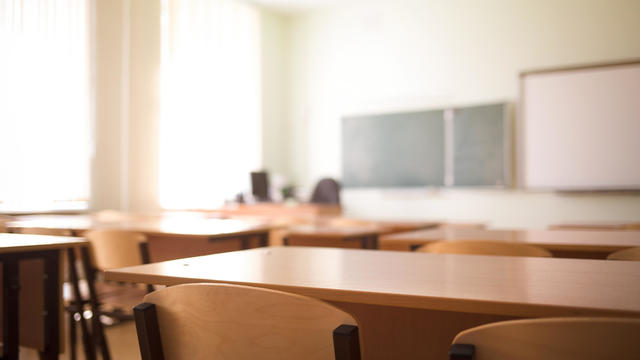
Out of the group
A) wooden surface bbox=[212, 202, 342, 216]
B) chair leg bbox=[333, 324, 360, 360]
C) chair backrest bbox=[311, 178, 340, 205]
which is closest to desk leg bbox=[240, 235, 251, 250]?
chair leg bbox=[333, 324, 360, 360]

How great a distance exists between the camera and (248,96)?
7270 mm

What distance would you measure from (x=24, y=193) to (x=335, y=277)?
14.0ft

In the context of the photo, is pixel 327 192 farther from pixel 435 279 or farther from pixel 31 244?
pixel 435 279

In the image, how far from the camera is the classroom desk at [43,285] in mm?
1770

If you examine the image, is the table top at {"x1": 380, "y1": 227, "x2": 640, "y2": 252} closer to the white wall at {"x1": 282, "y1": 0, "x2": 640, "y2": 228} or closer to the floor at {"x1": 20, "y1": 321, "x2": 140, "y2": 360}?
the floor at {"x1": 20, "y1": 321, "x2": 140, "y2": 360}

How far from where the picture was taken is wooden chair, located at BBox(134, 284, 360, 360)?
2.66 ft

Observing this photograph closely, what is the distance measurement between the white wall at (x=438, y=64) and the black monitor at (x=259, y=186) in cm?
139

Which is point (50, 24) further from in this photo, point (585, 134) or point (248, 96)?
point (585, 134)

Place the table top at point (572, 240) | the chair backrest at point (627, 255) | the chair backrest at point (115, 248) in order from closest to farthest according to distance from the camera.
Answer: the chair backrest at point (627, 255) < the table top at point (572, 240) < the chair backrest at point (115, 248)

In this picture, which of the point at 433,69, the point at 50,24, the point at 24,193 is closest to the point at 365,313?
the point at 24,193

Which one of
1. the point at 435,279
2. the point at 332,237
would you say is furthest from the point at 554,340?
the point at 332,237

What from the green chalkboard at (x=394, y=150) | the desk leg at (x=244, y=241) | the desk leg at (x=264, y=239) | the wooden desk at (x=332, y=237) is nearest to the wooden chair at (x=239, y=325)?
the wooden desk at (x=332, y=237)

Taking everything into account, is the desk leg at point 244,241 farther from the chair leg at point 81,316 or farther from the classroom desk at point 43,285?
the classroom desk at point 43,285

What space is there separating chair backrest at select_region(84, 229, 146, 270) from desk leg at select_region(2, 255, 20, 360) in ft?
2.01
